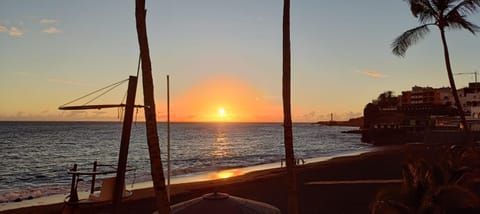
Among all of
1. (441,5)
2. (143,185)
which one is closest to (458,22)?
(441,5)

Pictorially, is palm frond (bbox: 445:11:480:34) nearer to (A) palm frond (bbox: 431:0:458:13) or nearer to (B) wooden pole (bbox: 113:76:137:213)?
(A) palm frond (bbox: 431:0:458:13)

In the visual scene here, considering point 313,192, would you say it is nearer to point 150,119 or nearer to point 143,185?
point 143,185

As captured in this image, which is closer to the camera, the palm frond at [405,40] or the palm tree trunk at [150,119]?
the palm tree trunk at [150,119]

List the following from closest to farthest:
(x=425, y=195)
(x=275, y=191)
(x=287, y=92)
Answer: (x=287, y=92) → (x=425, y=195) → (x=275, y=191)

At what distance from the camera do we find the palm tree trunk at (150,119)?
5.61m

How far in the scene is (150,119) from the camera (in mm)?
5812

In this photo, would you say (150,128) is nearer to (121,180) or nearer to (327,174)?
(121,180)

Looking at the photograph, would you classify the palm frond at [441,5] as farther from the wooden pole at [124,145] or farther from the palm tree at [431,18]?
the wooden pole at [124,145]

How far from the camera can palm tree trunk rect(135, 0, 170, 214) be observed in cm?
561

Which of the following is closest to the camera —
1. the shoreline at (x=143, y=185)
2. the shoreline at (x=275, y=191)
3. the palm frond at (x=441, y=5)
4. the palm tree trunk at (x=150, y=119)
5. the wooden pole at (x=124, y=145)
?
the palm tree trunk at (x=150, y=119)

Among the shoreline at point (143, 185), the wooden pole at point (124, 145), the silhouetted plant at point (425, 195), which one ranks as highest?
the wooden pole at point (124, 145)

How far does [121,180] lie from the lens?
8.52 metres

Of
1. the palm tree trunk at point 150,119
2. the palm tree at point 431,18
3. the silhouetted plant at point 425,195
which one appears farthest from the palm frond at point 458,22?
A: the palm tree trunk at point 150,119

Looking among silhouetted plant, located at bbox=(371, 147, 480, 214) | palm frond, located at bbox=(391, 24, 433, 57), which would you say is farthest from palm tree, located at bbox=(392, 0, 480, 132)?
silhouetted plant, located at bbox=(371, 147, 480, 214)
